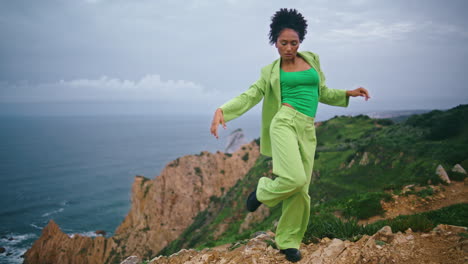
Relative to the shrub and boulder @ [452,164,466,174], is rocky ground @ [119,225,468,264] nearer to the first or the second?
the shrub

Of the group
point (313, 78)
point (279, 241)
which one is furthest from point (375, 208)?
point (313, 78)

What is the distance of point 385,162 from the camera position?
1239 centimetres

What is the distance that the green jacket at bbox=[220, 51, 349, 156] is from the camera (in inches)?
132

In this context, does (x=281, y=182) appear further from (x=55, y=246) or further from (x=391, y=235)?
(x=55, y=246)

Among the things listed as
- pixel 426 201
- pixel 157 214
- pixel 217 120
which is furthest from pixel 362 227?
pixel 157 214

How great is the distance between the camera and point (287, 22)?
354 cm

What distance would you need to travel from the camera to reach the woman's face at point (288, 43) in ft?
11.4

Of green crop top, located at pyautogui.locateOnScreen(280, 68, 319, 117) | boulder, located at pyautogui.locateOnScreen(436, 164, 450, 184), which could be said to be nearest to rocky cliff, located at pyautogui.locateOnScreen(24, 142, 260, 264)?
boulder, located at pyautogui.locateOnScreen(436, 164, 450, 184)

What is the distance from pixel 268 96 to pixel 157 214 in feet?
104

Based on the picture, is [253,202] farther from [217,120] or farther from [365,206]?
[365,206]

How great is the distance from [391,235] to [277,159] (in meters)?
2.33

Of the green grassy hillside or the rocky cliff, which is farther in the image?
the rocky cliff

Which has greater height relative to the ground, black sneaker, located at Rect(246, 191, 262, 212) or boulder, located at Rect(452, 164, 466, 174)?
black sneaker, located at Rect(246, 191, 262, 212)

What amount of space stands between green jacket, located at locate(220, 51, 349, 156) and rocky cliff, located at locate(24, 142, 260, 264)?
29.0 meters
